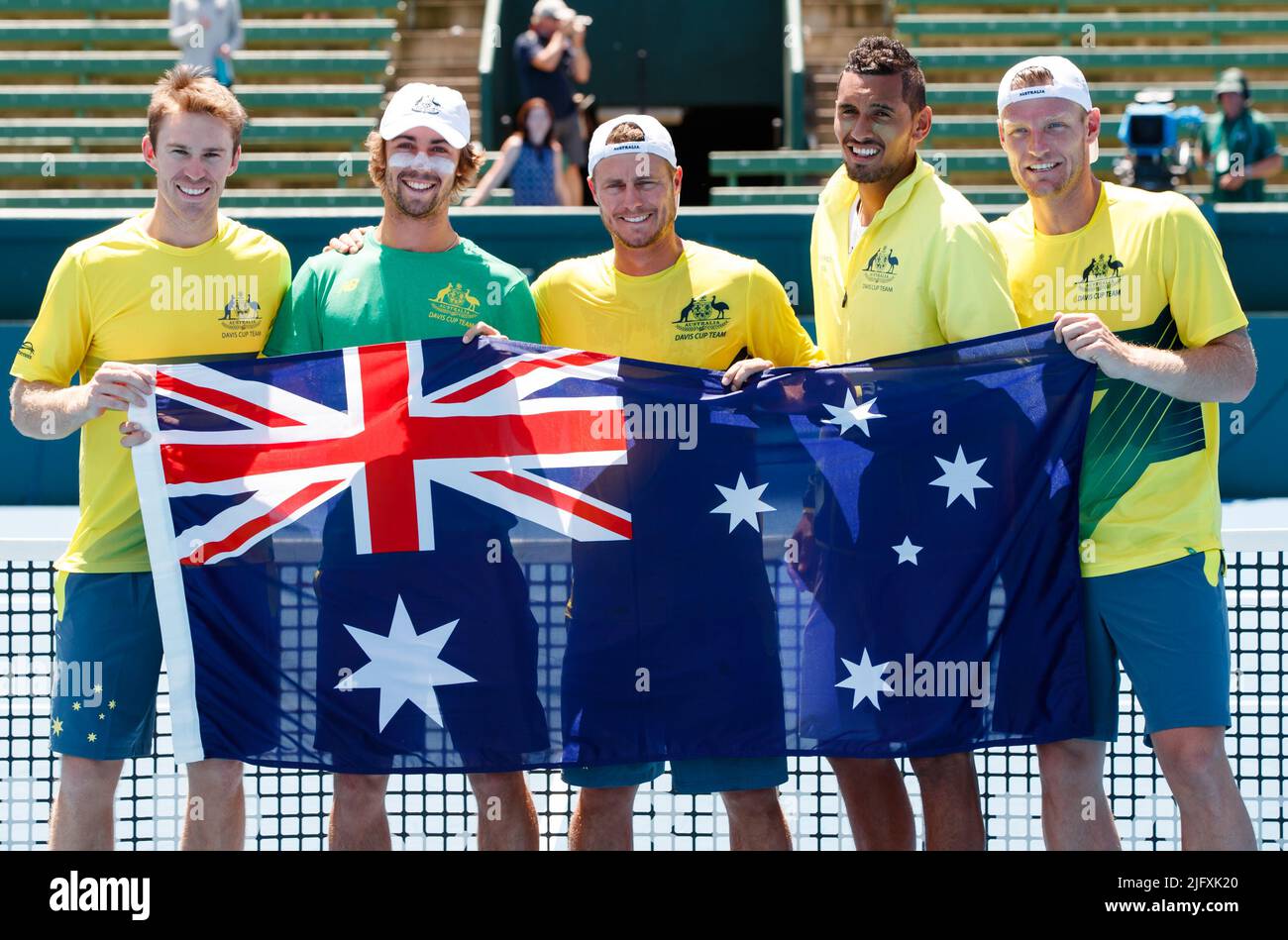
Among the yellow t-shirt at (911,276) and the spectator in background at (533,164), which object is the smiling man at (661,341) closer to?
the yellow t-shirt at (911,276)

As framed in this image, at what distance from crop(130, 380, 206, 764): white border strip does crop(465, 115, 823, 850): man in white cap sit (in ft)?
3.02

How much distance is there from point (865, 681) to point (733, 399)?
848 millimetres

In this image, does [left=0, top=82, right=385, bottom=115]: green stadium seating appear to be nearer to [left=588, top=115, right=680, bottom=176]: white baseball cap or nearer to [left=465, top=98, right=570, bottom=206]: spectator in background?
[left=465, top=98, right=570, bottom=206]: spectator in background

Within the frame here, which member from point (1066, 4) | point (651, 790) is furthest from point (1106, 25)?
point (651, 790)

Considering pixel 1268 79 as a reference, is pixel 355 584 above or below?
below

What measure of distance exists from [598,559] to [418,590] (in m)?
0.50

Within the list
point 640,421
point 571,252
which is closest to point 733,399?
point 640,421

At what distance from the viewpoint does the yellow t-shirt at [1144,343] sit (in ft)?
13.9

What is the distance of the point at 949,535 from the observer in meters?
4.41

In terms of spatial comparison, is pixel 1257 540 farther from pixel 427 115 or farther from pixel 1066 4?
pixel 1066 4

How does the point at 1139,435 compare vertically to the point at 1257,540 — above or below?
above

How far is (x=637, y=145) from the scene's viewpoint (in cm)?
453

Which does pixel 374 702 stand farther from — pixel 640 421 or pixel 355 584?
pixel 640 421

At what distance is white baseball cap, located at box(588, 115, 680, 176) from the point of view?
454cm
